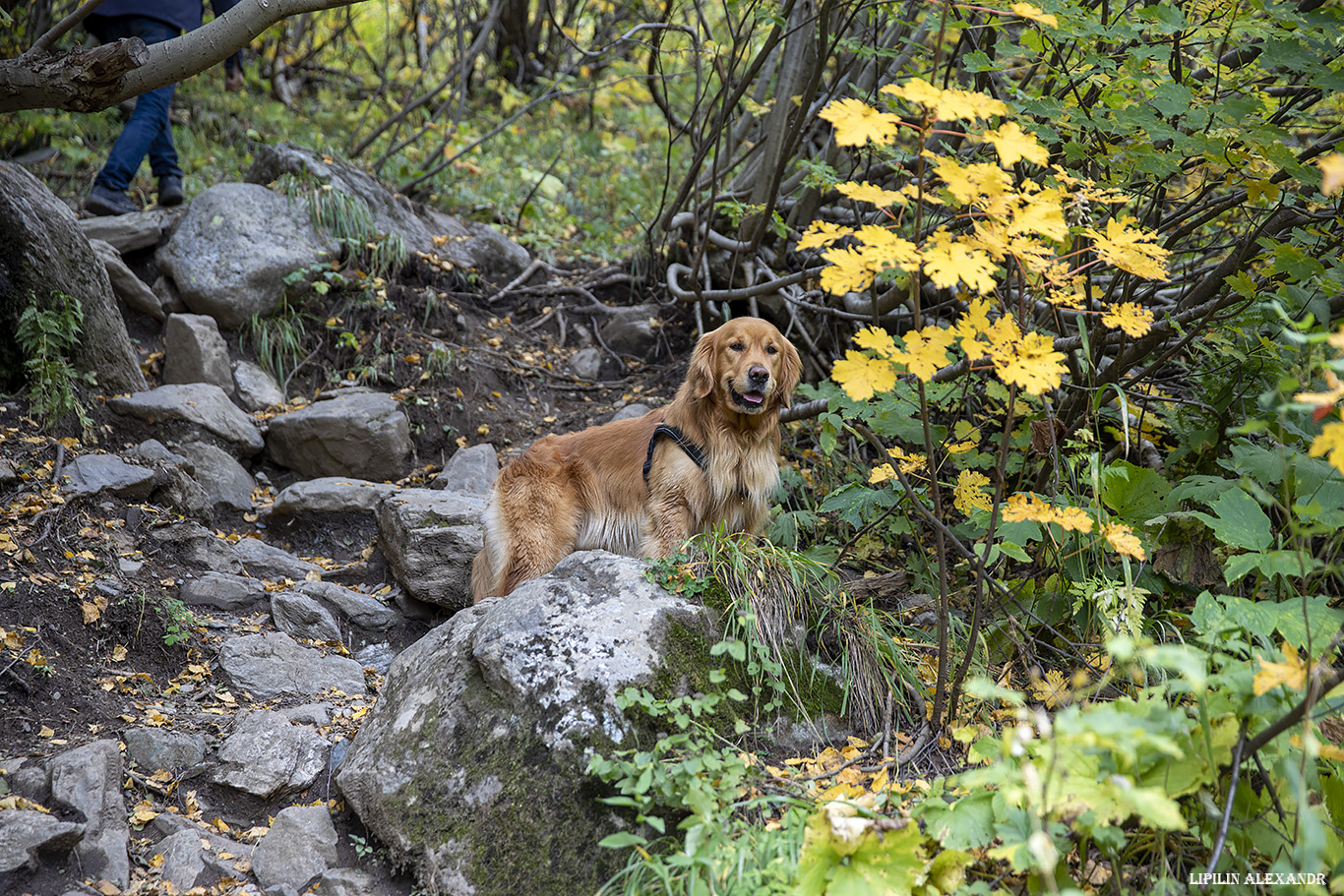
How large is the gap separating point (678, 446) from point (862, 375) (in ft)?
6.58

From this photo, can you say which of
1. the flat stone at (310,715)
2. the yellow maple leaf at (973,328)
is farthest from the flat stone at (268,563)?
the yellow maple leaf at (973,328)

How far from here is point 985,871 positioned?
226cm

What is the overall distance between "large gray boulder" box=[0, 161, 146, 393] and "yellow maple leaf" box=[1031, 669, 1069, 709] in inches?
206

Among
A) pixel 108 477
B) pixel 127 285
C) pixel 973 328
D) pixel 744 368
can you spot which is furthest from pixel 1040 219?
pixel 127 285

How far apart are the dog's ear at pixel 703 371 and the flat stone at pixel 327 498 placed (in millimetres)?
2098

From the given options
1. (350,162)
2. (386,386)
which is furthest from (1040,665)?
(350,162)

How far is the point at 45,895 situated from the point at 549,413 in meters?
A: 4.55

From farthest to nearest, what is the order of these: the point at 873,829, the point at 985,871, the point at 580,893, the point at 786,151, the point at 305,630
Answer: the point at 786,151 < the point at 305,630 < the point at 580,893 < the point at 985,871 < the point at 873,829

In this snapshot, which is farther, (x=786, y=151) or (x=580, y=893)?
(x=786, y=151)

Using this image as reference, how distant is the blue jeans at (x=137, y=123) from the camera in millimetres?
6203

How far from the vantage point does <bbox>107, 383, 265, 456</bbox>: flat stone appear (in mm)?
5043

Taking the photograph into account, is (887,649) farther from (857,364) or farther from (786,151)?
(786,151)

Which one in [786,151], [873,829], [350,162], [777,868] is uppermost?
[786,151]

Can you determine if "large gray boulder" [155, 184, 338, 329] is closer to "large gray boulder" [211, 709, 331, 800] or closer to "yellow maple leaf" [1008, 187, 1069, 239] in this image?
"large gray boulder" [211, 709, 331, 800]
